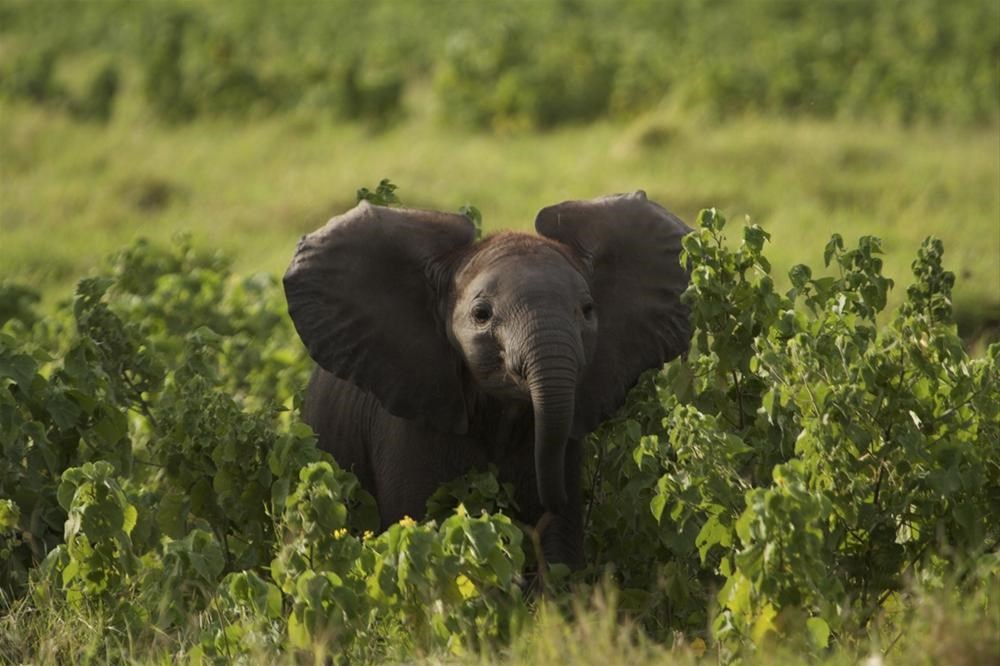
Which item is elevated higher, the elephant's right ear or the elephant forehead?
the elephant forehead

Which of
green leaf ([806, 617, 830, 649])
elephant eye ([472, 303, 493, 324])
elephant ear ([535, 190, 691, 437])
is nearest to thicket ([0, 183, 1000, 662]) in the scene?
green leaf ([806, 617, 830, 649])

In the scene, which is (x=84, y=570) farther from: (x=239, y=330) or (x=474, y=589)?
(x=239, y=330)

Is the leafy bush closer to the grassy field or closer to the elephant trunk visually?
the elephant trunk

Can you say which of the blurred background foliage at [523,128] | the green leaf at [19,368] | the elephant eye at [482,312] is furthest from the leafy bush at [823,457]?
the blurred background foliage at [523,128]

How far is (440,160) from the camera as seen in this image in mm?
14805

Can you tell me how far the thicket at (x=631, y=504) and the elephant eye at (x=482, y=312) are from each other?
574 mm

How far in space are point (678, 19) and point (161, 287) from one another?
13809 millimetres

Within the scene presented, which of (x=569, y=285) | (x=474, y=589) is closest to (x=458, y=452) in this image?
(x=569, y=285)

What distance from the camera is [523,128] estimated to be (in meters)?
15.8

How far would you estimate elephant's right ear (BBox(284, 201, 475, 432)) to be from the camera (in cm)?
662

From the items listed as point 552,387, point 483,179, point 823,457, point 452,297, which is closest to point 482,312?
point 452,297

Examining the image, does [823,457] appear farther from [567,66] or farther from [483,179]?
[567,66]

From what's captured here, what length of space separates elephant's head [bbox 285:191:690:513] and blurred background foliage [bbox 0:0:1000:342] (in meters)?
3.67

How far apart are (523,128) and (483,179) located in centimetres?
187
